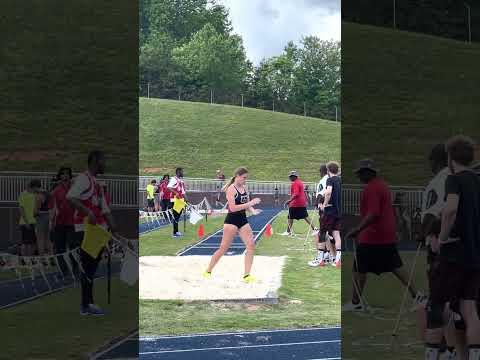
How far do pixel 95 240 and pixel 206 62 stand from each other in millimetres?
7010

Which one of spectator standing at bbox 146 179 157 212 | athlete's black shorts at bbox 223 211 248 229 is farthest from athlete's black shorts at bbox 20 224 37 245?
spectator standing at bbox 146 179 157 212

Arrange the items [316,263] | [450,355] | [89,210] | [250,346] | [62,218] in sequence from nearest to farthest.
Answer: [450,355], [89,210], [62,218], [250,346], [316,263]

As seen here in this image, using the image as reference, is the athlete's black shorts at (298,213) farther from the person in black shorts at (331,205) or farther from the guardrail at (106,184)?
the guardrail at (106,184)

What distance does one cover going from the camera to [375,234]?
6.62 meters

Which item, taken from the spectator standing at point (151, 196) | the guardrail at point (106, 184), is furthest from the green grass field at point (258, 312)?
the spectator standing at point (151, 196)

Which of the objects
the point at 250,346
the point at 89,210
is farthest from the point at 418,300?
the point at 89,210

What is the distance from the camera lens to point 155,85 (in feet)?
46.2

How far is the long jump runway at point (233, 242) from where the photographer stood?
13781 mm

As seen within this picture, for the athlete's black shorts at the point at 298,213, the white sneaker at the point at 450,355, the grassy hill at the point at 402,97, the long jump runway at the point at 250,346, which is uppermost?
the grassy hill at the point at 402,97

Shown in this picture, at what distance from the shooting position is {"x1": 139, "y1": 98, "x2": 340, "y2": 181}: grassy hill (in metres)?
19.4

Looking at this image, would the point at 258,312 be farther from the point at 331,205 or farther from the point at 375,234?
the point at 375,234

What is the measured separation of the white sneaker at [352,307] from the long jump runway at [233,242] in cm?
627

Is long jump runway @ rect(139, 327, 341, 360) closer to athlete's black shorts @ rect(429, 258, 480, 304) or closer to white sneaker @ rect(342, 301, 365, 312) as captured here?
white sneaker @ rect(342, 301, 365, 312)

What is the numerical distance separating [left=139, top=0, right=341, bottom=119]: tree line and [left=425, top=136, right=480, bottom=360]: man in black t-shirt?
7.46m
